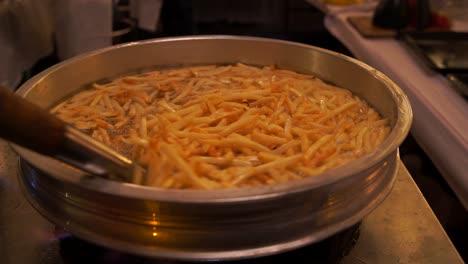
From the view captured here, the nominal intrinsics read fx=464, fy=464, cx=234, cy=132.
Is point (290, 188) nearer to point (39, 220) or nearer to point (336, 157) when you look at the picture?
point (336, 157)

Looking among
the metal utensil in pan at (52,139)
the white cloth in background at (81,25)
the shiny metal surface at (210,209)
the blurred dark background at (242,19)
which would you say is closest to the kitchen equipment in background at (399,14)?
the blurred dark background at (242,19)

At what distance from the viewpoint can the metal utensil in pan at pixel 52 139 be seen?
0.57 metres

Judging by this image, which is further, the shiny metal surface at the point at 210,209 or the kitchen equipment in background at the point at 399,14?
the kitchen equipment in background at the point at 399,14

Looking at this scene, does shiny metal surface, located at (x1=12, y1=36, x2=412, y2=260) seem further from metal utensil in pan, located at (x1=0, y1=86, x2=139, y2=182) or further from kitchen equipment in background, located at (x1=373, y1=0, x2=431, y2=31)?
kitchen equipment in background, located at (x1=373, y1=0, x2=431, y2=31)

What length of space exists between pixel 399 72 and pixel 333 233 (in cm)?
129

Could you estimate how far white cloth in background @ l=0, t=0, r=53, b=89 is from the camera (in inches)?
72.6

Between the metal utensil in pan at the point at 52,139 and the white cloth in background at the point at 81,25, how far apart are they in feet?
5.40

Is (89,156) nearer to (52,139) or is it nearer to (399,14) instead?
(52,139)

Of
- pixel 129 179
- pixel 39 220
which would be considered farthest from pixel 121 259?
pixel 39 220

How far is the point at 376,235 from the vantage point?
2.90ft

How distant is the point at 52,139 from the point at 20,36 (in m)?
1.55

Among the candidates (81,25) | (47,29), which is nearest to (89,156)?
(81,25)

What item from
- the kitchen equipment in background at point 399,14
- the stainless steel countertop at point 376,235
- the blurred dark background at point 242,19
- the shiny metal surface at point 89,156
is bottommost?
the blurred dark background at point 242,19

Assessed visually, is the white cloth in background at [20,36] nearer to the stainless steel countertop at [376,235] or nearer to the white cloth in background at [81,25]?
the white cloth in background at [81,25]
